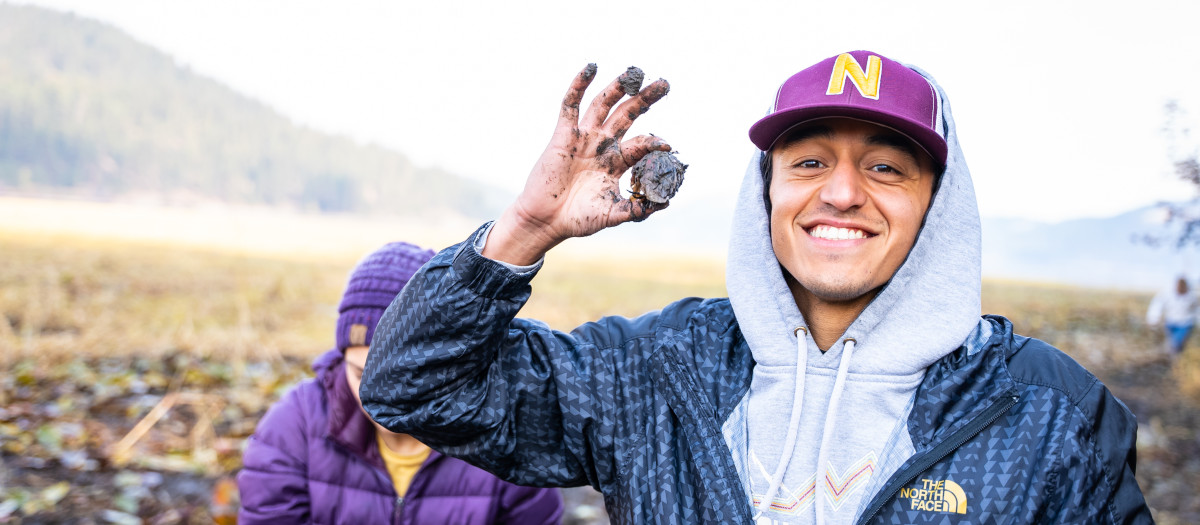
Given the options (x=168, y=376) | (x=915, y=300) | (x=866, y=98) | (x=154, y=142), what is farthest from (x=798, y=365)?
(x=154, y=142)

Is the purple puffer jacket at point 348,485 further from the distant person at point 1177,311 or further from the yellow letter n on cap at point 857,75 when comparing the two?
the distant person at point 1177,311

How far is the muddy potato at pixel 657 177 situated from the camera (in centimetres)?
166

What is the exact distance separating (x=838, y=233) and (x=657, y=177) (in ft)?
1.47

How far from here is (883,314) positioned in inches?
68.1

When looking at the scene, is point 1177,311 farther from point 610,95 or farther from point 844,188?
point 610,95

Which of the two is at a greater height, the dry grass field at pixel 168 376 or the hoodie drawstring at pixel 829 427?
the hoodie drawstring at pixel 829 427

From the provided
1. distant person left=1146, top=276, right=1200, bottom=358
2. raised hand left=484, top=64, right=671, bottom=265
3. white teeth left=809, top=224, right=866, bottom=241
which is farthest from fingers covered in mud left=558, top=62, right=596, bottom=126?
distant person left=1146, top=276, right=1200, bottom=358

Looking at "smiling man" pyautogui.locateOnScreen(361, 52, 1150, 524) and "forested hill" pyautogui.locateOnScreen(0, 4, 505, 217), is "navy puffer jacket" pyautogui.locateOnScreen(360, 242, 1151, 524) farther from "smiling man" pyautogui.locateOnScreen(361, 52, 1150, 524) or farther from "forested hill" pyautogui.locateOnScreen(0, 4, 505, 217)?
"forested hill" pyautogui.locateOnScreen(0, 4, 505, 217)

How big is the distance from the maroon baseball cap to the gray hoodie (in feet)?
0.36

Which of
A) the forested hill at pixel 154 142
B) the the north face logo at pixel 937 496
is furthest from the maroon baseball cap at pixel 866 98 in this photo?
the forested hill at pixel 154 142

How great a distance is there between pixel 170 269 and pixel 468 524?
1487 cm

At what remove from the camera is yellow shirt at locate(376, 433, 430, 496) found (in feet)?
8.85

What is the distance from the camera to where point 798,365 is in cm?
171

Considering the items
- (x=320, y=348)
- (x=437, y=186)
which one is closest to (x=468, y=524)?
(x=320, y=348)
